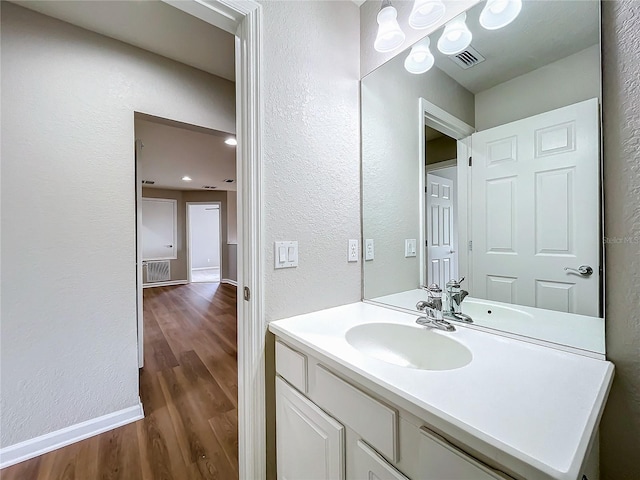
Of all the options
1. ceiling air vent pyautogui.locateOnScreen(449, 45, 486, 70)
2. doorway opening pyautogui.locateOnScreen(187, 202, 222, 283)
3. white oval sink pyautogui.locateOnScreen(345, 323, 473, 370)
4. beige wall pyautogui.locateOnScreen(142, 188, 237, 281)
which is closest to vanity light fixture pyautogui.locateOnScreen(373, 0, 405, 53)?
ceiling air vent pyautogui.locateOnScreen(449, 45, 486, 70)

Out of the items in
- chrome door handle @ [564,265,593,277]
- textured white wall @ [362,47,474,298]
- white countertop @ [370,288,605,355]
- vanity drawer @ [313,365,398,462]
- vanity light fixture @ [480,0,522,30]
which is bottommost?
vanity drawer @ [313,365,398,462]

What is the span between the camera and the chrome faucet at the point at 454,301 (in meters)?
1.07

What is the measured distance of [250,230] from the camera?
1061 millimetres

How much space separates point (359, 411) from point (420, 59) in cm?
145

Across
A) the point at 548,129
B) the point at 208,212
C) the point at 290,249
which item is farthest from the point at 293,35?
the point at 208,212

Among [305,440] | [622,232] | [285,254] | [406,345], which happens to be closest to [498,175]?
[622,232]

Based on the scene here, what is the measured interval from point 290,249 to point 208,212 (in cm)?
881

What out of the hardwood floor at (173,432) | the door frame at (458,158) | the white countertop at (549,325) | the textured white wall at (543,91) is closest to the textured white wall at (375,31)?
the door frame at (458,158)

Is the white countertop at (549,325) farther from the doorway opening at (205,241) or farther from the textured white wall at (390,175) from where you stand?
the doorway opening at (205,241)

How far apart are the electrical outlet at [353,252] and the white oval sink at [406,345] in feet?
1.28

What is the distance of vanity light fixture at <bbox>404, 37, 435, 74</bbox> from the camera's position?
120 centimetres

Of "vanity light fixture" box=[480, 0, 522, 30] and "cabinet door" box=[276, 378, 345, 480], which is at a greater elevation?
"vanity light fixture" box=[480, 0, 522, 30]

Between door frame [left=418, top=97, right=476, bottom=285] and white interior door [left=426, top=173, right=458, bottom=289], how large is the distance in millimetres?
25

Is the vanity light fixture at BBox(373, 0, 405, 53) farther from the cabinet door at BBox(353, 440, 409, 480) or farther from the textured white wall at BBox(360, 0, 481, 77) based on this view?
the cabinet door at BBox(353, 440, 409, 480)
